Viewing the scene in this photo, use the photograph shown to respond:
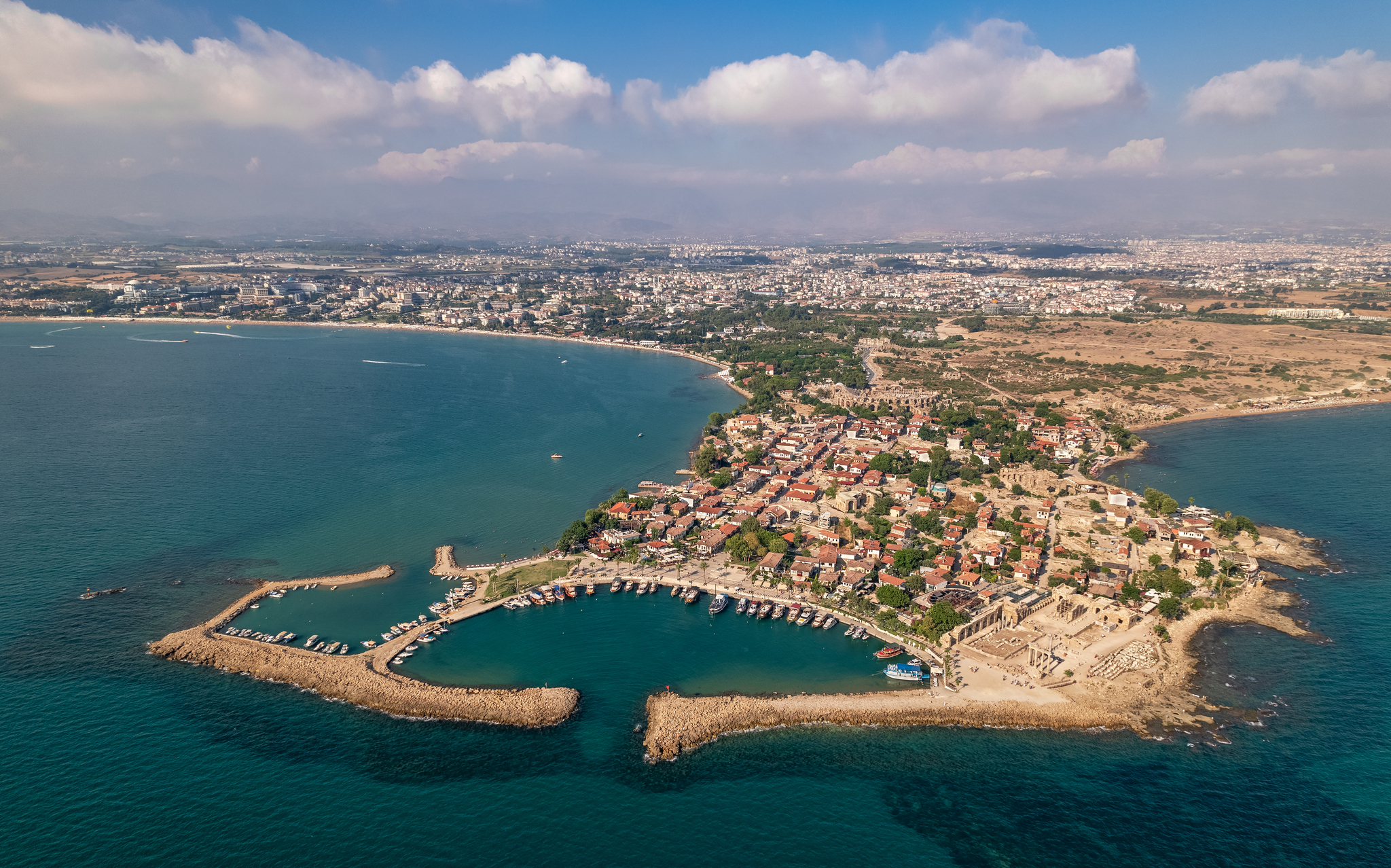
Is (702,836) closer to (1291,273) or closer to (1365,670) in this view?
(1365,670)

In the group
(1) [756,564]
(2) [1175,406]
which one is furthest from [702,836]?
(2) [1175,406]

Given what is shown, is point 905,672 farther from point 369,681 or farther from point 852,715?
point 369,681

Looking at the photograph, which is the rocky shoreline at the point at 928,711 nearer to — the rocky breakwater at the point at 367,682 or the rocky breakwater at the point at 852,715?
the rocky breakwater at the point at 852,715

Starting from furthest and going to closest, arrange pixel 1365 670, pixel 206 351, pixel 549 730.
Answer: pixel 206 351 < pixel 1365 670 < pixel 549 730

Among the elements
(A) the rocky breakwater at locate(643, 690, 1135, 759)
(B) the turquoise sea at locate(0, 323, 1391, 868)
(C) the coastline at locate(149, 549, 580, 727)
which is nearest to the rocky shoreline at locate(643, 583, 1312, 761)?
(A) the rocky breakwater at locate(643, 690, 1135, 759)

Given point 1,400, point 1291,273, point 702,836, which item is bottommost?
point 702,836
